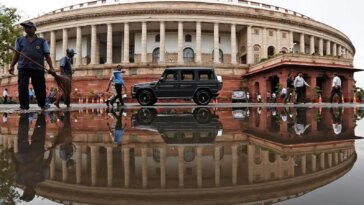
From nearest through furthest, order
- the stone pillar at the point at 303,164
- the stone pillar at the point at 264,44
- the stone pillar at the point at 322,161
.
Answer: the stone pillar at the point at 303,164 → the stone pillar at the point at 322,161 → the stone pillar at the point at 264,44

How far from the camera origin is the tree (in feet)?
120

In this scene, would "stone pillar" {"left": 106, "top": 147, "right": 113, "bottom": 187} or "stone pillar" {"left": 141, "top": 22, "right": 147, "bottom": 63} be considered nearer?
"stone pillar" {"left": 106, "top": 147, "right": 113, "bottom": 187}

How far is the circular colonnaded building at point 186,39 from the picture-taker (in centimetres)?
3862

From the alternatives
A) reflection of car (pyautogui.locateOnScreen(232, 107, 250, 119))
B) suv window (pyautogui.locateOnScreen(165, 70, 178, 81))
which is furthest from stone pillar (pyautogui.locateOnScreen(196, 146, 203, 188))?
suv window (pyautogui.locateOnScreen(165, 70, 178, 81))

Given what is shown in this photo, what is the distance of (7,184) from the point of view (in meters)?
1.60

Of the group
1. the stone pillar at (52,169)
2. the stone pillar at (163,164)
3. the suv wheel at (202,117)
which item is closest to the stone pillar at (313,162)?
the stone pillar at (163,164)

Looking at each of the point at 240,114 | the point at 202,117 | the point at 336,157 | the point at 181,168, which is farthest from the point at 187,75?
the point at 181,168

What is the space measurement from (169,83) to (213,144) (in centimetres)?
1262

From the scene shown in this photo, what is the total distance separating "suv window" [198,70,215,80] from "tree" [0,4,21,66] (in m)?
29.3

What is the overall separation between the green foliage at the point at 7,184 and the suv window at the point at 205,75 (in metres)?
13.8

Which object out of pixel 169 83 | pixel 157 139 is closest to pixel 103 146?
pixel 157 139

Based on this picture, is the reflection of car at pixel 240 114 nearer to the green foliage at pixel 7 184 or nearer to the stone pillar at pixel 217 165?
the stone pillar at pixel 217 165

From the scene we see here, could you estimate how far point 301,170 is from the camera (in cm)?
193

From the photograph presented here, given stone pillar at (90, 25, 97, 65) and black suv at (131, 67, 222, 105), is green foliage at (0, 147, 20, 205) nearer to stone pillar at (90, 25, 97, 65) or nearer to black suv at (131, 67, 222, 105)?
black suv at (131, 67, 222, 105)
